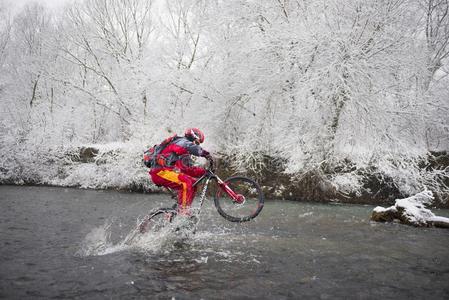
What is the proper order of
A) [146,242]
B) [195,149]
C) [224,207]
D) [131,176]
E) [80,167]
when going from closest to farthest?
[195,149], [146,242], [224,207], [131,176], [80,167]

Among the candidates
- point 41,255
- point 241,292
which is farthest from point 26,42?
point 241,292

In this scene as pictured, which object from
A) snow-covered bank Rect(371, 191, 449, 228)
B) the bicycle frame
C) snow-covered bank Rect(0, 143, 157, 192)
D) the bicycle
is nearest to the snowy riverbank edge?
snow-covered bank Rect(0, 143, 157, 192)

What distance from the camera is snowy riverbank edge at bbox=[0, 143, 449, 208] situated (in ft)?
52.5

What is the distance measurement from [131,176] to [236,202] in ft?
39.7

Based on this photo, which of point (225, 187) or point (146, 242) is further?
point (225, 187)

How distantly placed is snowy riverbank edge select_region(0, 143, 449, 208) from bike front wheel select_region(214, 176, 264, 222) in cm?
898

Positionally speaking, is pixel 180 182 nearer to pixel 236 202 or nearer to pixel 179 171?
pixel 179 171

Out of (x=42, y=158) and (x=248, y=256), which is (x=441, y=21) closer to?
(x=248, y=256)

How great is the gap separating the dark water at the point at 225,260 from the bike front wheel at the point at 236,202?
0.53 meters

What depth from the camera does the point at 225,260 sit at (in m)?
5.88

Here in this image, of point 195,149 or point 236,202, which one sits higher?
point 195,149

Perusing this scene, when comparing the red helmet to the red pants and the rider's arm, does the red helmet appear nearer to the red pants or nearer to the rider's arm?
the rider's arm

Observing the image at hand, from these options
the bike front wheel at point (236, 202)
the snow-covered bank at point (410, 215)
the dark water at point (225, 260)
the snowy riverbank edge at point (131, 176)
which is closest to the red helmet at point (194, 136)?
the bike front wheel at point (236, 202)

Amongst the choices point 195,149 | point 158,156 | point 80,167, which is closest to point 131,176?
point 80,167
